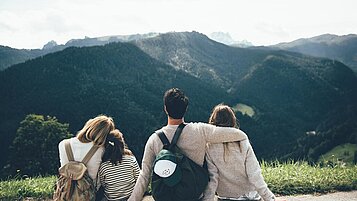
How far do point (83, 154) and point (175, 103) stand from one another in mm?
1103

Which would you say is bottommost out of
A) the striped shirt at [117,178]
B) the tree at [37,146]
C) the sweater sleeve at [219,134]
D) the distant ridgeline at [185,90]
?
the distant ridgeline at [185,90]

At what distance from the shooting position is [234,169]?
3.81 meters

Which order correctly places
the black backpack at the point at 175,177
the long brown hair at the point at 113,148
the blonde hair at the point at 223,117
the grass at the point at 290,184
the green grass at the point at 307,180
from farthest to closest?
1. the green grass at the point at 307,180
2. the grass at the point at 290,184
3. the long brown hair at the point at 113,148
4. the blonde hair at the point at 223,117
5. the black backpack at the point at 175,177

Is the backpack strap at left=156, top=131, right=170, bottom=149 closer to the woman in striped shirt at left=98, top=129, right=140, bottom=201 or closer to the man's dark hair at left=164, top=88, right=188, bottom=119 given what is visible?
the man's dark hair at left=164, top=88, right=188, bottom=119

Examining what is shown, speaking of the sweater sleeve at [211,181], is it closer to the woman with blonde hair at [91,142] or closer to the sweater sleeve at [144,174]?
the sweater sleeve at [144,174]

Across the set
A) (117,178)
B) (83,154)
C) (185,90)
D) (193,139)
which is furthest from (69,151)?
(185,90)

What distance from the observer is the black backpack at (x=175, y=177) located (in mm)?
3387

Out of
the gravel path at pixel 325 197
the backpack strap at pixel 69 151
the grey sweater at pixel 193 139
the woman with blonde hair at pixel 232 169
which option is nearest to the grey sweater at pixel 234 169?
the woman with blonde hair at pixel 232 169

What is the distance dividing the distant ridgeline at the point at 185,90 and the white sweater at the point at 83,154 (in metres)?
44.0

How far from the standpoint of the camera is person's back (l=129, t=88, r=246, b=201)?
11.8 feet

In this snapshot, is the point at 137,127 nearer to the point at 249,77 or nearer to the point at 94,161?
the point at 94,161

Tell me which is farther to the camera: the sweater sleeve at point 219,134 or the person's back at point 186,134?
the sweater sleeve at point 219,134

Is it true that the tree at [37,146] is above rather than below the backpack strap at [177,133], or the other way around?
below

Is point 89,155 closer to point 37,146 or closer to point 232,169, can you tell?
point 232,169
